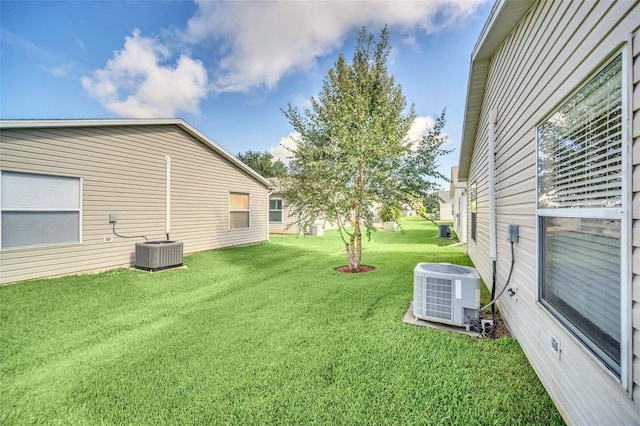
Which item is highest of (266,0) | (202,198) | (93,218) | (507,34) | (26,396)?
(266,0)

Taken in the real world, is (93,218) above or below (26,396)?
above

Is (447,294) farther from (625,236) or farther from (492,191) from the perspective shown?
(625,236)

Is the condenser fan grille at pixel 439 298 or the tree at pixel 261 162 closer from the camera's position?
the condenser fan grille at pixel 439 298

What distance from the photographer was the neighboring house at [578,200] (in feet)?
4.23

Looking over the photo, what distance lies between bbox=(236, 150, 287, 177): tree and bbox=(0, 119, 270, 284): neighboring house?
103 ft

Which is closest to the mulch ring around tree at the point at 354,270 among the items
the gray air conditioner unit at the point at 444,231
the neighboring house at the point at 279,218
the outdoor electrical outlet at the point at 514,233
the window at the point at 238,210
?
the outdoor electrical outlet at the point at 514,233

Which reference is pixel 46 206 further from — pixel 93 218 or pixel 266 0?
pixel 266 0

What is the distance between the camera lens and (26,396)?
2.26 meters

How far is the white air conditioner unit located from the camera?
125 inches

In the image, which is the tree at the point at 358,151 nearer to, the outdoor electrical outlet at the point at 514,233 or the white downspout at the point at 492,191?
the white downspout at the point at 492,191

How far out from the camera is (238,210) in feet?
34.6

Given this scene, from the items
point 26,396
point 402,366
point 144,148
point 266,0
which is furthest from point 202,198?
point 402,366

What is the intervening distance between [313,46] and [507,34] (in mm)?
6906

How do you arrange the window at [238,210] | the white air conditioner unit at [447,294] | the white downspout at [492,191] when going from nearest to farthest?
the white air conditioner unit at [447,294] < the white downspout at [492,191] < the window at [238,210]
